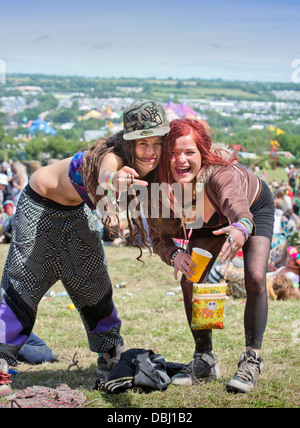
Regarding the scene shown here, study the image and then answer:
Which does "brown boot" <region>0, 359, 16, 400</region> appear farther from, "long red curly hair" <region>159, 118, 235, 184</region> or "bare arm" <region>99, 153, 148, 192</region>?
"long red curly hair" <region>159, 118, 235, 184</region>

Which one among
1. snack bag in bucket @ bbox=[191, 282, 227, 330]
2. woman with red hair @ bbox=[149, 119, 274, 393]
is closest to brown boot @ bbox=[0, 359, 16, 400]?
woman with red hair @ bbox=[149, 119, 274, 393]

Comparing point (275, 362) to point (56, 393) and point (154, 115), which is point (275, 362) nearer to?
point (56, 393)

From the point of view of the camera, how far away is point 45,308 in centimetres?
604

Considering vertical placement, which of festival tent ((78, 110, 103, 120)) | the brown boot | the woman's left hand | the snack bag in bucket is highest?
the woman's left hand

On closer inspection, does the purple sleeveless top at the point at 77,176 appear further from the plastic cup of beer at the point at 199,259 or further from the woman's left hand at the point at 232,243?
the woman's left hand at the point at 232,243

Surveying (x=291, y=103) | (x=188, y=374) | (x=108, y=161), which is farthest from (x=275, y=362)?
(x=291, y=103)

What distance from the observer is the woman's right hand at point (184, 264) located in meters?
3.13

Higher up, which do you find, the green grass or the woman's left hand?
the woman's left hand

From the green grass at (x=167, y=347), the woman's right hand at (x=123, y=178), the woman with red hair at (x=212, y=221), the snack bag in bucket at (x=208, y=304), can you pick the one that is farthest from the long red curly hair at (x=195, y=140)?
the green grass at (x=167, y=347)

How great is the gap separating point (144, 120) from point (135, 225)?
665mm

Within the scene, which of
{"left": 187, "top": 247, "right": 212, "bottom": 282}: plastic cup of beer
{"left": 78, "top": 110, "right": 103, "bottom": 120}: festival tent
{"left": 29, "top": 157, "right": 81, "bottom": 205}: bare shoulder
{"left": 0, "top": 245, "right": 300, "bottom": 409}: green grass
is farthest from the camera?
{"left": 78, "top": 110, "right": 103, "bottom": 120}: festival tent

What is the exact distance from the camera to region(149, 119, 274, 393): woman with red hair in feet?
9.85

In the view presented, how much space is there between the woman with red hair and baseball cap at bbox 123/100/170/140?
0.36 ft
